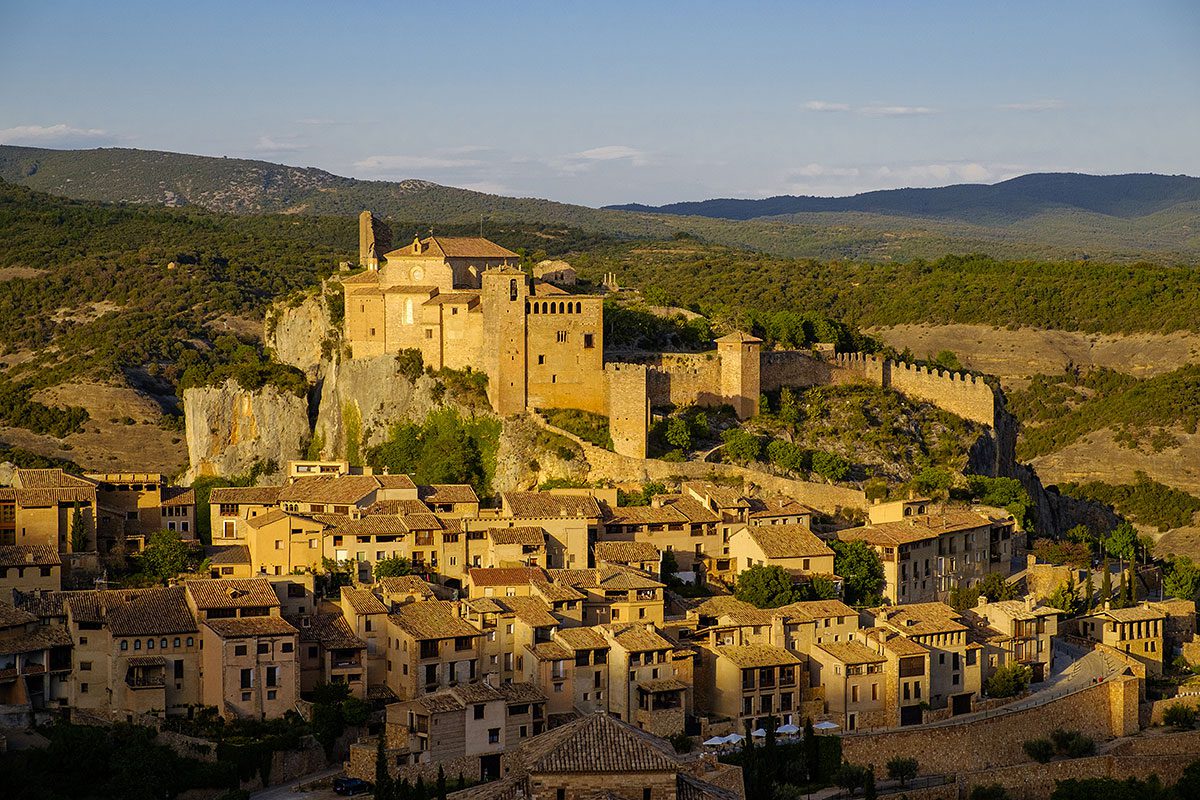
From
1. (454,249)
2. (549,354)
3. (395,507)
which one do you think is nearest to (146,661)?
(395,507)

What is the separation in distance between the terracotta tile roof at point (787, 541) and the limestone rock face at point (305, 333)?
16163mm

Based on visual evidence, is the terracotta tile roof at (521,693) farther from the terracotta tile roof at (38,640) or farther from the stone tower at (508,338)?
the stone tower at (508,338)

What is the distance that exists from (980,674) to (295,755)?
14150mm

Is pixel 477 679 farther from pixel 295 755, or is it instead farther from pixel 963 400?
pixel 963 400

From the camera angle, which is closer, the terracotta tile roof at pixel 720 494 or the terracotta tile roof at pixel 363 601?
the terracotta tile roof at pixel 363 601

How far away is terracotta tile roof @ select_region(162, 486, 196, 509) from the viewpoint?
4681 cm

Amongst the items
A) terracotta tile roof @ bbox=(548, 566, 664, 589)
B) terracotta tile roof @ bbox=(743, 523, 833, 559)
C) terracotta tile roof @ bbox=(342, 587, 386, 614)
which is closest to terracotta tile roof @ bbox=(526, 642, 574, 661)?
terracotta tile roof @ bbox=(342, 587, 386, 614)

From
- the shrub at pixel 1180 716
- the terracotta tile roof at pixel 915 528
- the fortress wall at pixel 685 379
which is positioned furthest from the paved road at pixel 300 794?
the fortress wall at pixel 685 379

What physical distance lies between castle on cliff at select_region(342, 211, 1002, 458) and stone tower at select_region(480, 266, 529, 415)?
25mm

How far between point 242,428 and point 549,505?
15.2 metres

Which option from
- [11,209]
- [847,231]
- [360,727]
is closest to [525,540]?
[360,727]

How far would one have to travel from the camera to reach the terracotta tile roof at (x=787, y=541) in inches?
1759

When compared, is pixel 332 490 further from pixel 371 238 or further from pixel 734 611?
pixel 371 238

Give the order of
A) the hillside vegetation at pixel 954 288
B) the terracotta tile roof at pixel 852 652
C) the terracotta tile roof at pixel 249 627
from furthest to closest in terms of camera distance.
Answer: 1. the hillside vegetation at pixel 954 288
2. the terracotta tile roof at pixel 852 652
3. the terracotta tile roof at pixel 249 627
